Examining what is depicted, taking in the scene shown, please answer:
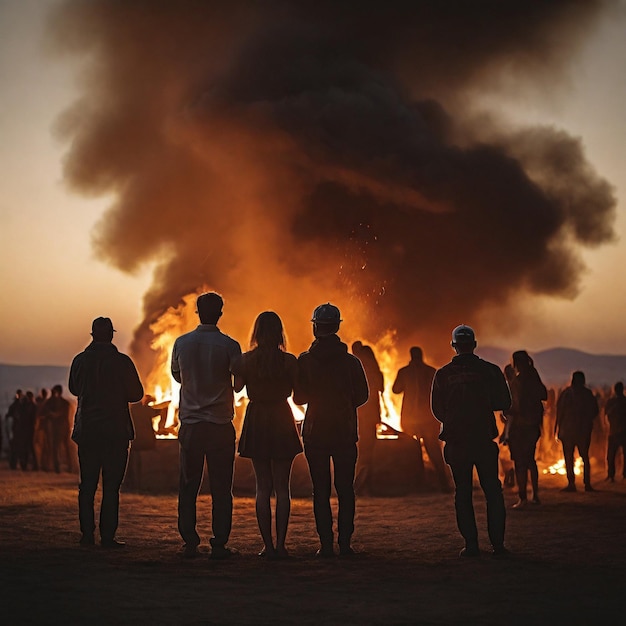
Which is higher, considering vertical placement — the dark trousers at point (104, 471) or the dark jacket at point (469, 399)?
the dark jacket at point (469, 399)

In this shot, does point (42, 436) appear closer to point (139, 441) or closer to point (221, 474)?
point (139, 441)

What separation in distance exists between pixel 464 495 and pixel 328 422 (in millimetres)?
1220

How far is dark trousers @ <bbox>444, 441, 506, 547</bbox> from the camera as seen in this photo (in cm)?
838

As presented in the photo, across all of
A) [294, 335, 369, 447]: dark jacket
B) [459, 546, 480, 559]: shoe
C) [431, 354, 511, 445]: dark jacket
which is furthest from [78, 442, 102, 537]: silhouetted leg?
[459, 546, 480, 559]: shoe

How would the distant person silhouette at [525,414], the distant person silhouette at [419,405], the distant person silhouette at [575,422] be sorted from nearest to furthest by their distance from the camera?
1. the distant person silhouette at [525,414]
2. the distant person silhouette at [419,405]
3. the distant person silhouette at [575,422]

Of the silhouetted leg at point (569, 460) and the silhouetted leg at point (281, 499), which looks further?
the silhouetted leg at point (569, 460)

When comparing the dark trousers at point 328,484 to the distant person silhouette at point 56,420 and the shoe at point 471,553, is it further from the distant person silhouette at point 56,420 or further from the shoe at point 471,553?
the distant person silhouette at point 56,420

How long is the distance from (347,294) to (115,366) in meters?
15.6

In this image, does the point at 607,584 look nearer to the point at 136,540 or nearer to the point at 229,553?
the point at 229,553

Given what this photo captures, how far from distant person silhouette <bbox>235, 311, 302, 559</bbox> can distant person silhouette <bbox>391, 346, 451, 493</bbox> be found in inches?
258

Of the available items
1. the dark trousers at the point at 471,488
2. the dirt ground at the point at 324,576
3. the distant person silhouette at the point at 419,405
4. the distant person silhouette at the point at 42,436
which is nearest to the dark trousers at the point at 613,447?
the distant person silhouette at the point at 419,405

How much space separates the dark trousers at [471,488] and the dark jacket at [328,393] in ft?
2.90

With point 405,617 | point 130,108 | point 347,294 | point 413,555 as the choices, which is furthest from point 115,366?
point 130,108

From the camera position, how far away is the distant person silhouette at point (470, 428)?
→ 8.42 metres
